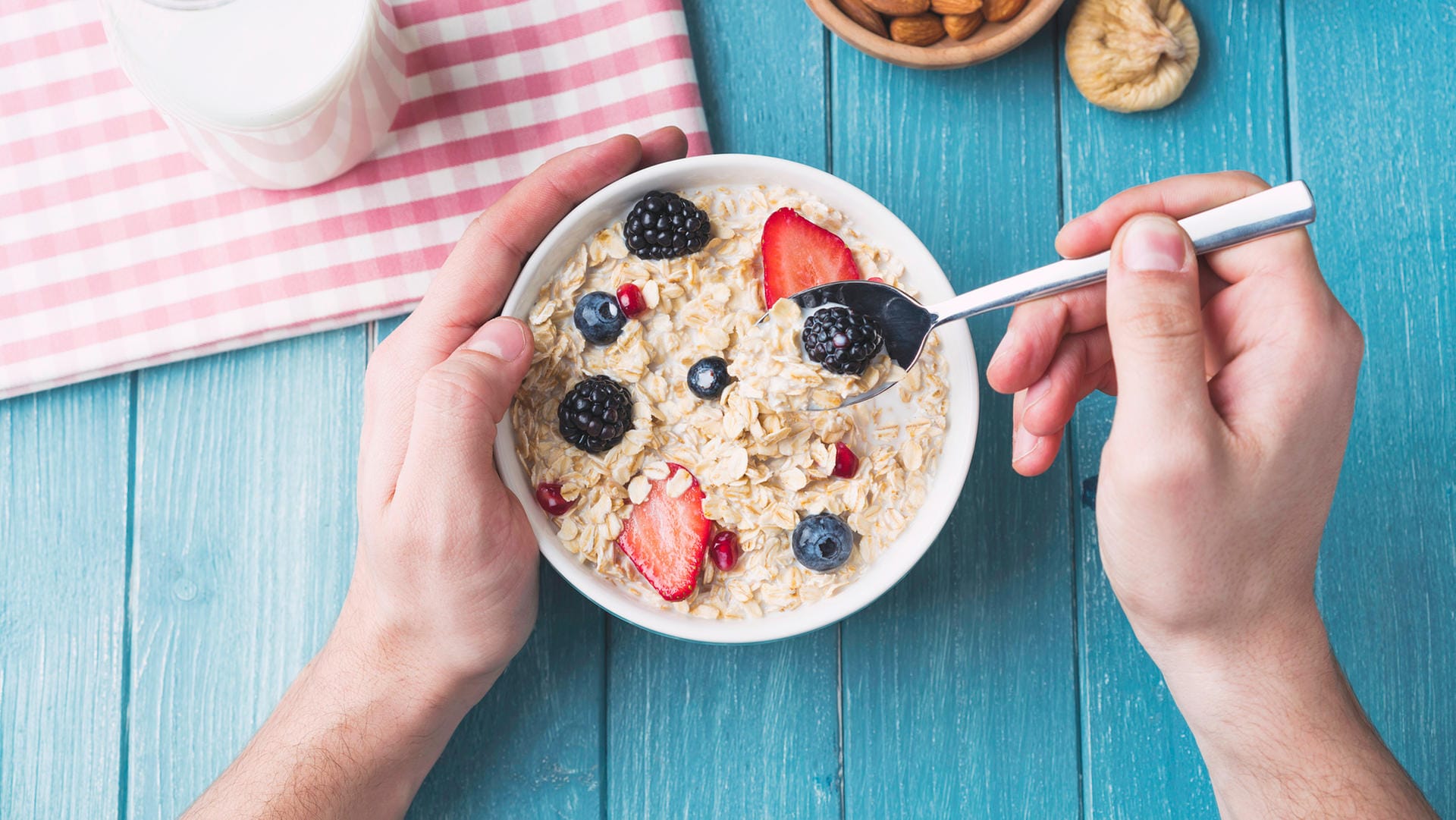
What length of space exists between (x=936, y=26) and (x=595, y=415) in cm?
55

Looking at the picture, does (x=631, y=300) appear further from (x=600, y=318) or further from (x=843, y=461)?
(x=843, y=461)

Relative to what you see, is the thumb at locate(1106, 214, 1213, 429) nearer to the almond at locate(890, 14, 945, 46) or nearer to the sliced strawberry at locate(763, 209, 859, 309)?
the sliced strawberry at locate(763, 209, 859, 309)

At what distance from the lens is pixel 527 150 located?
3.64 ft

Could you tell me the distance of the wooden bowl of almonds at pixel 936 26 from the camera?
1.04 meters

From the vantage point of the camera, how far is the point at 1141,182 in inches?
44.5

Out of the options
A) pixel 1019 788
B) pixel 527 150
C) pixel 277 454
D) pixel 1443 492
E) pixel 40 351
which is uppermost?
pixel 527 150

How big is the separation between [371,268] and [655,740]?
59 centimetres

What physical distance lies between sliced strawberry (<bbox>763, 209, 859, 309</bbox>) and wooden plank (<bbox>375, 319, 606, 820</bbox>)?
41cm

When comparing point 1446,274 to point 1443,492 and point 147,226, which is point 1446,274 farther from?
point 147,226

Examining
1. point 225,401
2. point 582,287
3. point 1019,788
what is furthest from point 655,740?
point 225,401

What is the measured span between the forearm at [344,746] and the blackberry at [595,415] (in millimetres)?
296

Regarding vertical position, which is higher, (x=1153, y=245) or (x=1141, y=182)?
(x=1153, y=245)

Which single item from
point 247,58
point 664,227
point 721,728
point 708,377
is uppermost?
point 247,58

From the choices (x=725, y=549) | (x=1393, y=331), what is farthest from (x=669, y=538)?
(x=1393, y=331)
